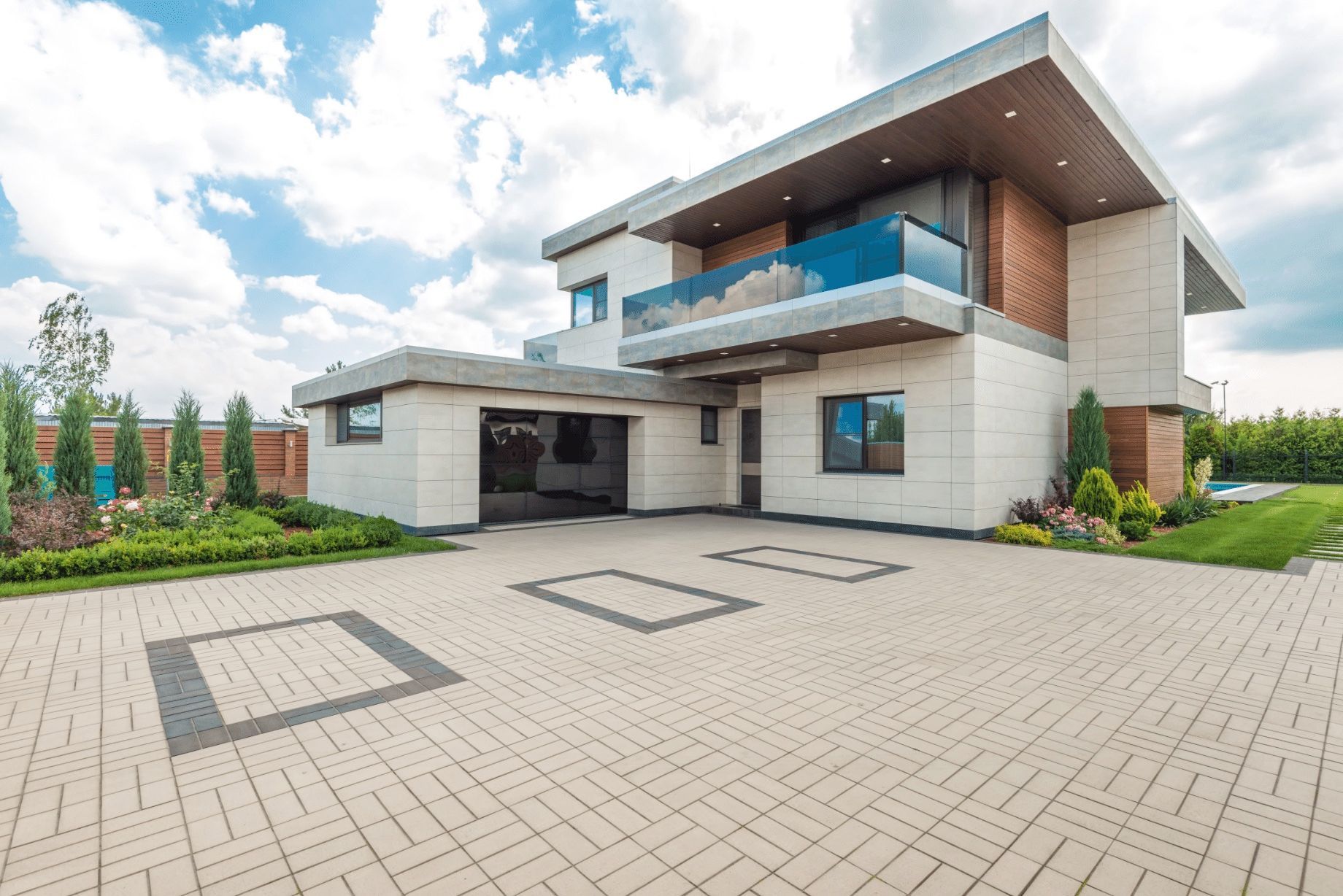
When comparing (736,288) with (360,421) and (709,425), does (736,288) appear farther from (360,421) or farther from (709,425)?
(360,421)

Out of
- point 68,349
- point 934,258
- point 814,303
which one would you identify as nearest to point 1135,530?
point 934,258

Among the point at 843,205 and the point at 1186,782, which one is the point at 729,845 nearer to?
the point at 1186,782

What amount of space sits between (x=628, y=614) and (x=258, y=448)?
23692 millimetres

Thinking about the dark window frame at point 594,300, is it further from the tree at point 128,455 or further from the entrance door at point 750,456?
the tree at point 128,455

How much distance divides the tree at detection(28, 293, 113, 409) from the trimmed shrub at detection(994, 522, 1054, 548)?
3900 centimetres

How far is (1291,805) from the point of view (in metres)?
3.17

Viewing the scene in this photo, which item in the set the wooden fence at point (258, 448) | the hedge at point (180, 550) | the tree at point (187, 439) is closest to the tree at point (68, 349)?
the wooden fence at point (258, 448)

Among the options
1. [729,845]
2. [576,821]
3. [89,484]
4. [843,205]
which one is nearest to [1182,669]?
[729,845]

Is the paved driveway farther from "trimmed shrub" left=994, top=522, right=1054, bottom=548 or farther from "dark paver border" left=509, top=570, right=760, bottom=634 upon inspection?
"trimmed shrub" left=994, top=522, right=1054, bottom=548

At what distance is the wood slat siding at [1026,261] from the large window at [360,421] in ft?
50.3

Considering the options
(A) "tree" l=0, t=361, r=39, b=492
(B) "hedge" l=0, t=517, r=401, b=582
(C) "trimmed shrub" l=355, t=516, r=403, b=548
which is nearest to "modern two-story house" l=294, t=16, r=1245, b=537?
(C) "trimmed shrub" l=355, t=516, r=403, b=548

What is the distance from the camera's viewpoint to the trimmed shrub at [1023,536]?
488 inches

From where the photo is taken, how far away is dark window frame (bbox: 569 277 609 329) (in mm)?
22528

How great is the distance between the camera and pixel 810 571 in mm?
9695
